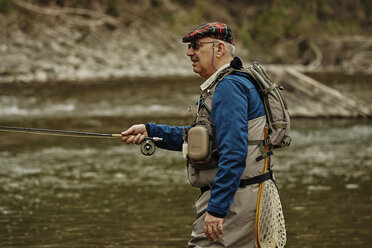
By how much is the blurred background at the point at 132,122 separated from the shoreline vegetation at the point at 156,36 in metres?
0.09

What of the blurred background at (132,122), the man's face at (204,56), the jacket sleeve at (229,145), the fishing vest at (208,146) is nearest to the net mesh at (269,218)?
the fishing vest at (208,146)

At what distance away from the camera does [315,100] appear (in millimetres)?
16094

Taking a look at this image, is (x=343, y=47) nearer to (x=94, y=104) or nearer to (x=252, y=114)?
(x=94, y=104)

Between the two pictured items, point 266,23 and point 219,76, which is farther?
point 266,23

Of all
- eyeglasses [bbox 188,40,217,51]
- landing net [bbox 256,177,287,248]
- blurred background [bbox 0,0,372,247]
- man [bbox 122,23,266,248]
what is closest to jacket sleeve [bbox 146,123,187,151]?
man [bbox 122,23,266,248]

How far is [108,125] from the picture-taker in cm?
1552

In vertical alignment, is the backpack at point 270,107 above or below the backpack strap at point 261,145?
above

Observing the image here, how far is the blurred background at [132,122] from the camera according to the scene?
6.44m

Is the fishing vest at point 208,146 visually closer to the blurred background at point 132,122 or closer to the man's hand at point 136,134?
the man's hand at point 136,134

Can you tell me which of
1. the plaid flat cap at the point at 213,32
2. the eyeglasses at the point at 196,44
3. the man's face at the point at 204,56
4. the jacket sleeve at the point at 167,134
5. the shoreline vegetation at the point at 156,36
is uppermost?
the shoreline vegetation at the point at 156,36

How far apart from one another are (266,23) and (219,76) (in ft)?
139

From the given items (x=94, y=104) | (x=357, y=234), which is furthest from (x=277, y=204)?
(x=94, y=104)

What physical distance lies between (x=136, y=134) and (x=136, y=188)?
472 cm

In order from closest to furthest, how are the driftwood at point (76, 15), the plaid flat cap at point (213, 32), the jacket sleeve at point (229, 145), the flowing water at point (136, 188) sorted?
1. the jacket sleeve at point (229, 145)
2. the plaid flat cap at point (213, 32)
3. the flowing water at point (136, 188)
4. the driftwood at point (76, 15)
